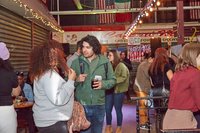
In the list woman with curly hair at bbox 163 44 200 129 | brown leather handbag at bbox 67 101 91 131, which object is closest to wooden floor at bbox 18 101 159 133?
brown leather handbag at bbox 67 101 91 131

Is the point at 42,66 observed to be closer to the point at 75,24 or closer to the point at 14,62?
the point at 14,62

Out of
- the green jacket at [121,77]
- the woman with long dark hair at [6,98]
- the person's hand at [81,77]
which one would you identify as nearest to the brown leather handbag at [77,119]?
the person's hand at [81,77]

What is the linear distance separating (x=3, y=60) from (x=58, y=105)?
1.42m

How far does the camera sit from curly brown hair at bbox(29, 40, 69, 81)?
13.2 feet

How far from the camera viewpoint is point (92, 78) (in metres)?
5.19

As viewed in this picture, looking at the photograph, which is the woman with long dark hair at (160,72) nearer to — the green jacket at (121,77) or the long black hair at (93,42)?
the green jacket at (121,77)

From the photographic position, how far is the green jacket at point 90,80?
5.20 meters

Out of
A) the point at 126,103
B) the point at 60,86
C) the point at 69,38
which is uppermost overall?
the point at 69,38

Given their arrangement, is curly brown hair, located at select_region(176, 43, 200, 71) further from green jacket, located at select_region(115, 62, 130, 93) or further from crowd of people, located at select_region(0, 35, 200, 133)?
green jacket, located at select_region(115, 62, 130, 93)

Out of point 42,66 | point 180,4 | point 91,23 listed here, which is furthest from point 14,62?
point 91,23

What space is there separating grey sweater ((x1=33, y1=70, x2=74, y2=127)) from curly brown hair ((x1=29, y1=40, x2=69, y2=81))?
0.22ft

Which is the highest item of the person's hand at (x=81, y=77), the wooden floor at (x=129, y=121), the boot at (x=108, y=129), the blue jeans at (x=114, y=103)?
the person's hand at (x=81, y=77)

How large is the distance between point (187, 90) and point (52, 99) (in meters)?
1.53

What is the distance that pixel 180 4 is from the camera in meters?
9.27
